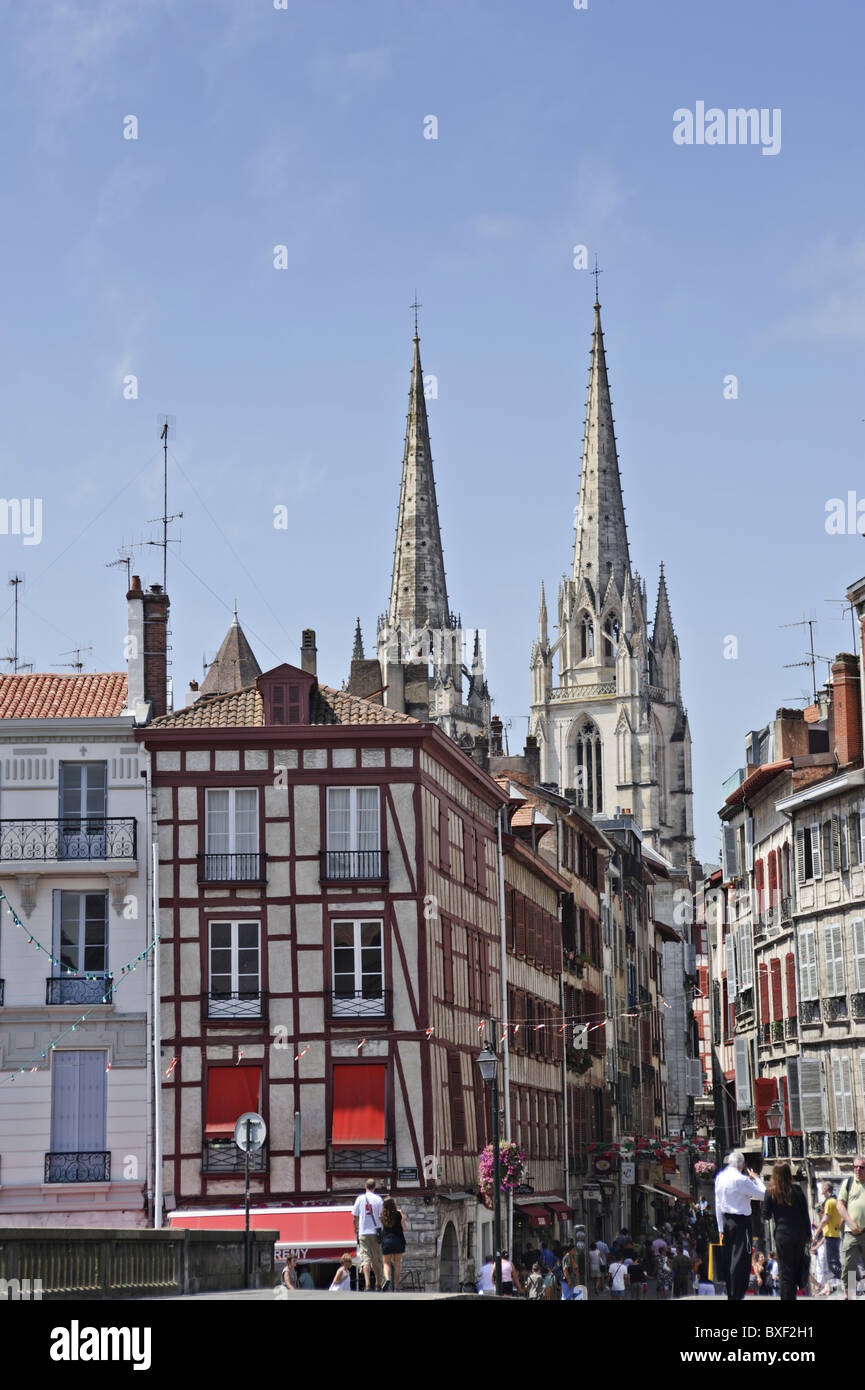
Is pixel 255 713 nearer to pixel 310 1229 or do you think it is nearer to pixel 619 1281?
pixel 310 1229

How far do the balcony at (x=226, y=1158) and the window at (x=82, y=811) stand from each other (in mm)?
6118

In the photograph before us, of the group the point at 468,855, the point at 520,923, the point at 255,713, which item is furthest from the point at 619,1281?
the point at 520,923

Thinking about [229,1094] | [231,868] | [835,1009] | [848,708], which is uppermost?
[848,708]

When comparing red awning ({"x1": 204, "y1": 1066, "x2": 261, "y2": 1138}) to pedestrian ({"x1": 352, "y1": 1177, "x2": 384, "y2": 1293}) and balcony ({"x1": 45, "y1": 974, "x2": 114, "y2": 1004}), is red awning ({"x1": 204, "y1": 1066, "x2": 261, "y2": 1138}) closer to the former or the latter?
balcony ({"x1": 45, "y1": 974, "x2": 114, "y2": 1004})

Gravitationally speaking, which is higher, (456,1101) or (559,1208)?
(456,1101)

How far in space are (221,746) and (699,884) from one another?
96.8m

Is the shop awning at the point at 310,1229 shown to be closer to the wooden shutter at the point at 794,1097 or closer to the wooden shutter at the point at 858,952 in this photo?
the wooden shutter at the point at 858,952

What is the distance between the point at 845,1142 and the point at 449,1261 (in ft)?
32.8

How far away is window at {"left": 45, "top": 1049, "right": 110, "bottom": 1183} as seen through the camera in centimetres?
4231

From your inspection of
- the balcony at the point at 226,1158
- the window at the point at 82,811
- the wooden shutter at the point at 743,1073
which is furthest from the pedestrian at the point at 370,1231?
the wooden shutter at the point at 743,1073

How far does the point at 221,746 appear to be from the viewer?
1762 inches

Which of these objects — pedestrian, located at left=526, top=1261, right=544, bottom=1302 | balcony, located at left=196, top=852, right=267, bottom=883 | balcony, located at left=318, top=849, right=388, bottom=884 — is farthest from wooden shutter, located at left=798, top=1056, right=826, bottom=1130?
balcony, located at left=196, top=852, right=267, bottom=883

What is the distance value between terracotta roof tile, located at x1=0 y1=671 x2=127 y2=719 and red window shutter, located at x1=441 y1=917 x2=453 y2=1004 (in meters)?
8.20

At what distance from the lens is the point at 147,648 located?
46375mm
